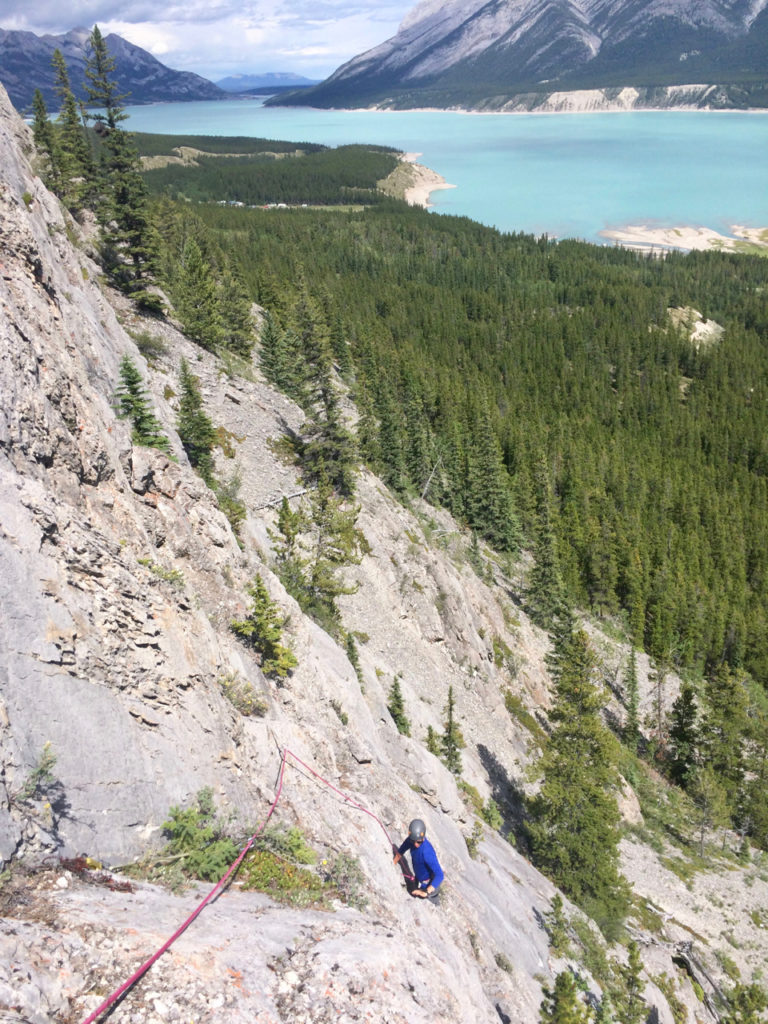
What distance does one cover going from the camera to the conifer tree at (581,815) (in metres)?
23.7

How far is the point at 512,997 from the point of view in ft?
44.5

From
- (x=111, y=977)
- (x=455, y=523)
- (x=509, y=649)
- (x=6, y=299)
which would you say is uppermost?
(x=6, y=299)

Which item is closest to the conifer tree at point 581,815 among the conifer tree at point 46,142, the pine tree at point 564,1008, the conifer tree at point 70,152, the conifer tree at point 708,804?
the pine tree at point 564,1008

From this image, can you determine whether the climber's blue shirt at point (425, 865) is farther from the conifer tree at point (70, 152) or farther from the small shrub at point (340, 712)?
the conifer tree at point (70, 152)

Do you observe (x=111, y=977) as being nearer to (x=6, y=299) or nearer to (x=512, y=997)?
(x=512, y=997)

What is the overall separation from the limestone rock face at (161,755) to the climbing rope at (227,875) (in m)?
0.14

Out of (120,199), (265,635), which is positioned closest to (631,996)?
(265,635)

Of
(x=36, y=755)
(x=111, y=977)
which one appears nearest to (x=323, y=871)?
(x=111, y=977)

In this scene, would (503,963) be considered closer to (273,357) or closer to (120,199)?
(120,199)

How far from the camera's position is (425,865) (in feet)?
37.8

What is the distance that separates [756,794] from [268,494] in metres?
37.8

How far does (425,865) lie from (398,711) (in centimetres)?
1170

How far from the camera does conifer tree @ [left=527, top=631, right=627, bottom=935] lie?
2373 cm

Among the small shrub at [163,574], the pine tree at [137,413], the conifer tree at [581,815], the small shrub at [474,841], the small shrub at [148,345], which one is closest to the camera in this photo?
the small shrub at [163,574]
